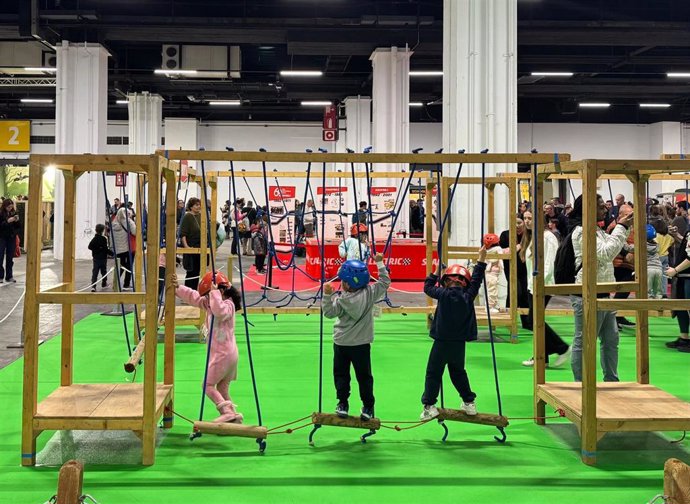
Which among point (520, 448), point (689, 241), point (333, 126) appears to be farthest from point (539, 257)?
point (333, 126)

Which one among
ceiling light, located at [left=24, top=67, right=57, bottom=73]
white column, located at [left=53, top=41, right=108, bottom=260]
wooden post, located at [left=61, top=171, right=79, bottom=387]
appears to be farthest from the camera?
ceiling light, located at [left=24, top=67, right=57, bottom=73]

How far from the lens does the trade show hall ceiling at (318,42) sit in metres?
17.4

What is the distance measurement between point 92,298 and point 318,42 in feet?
48.2

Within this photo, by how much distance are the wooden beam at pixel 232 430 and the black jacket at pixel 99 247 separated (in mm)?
8351

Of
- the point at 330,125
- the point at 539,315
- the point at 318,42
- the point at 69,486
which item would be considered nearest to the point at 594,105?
the point at 330,125

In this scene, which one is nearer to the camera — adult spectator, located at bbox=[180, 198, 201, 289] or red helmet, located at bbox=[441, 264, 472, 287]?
red helmet, located at bbox=[441, 264, 472, 287]

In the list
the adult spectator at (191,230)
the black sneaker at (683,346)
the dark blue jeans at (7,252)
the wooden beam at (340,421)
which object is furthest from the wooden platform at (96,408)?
the dark blue jeans at (7,252)

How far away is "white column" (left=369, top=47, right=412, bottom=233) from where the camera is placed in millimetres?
19453

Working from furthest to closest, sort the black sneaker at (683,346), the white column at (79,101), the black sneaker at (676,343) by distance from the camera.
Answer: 1. the white column at (79,101)
2. the black sneaker at (676,343)
3. the black sneaker at (683,346)

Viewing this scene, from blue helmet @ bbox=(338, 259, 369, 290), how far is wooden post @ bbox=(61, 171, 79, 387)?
2081 millimetres

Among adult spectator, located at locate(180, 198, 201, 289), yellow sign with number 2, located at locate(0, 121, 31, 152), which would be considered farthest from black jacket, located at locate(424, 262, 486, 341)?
yellow sign with number 2, located at locate(0, 121, 31, 152)

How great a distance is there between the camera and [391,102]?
64.5 feet

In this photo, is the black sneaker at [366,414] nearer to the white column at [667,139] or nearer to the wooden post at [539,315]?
the wooden post at [539,315]

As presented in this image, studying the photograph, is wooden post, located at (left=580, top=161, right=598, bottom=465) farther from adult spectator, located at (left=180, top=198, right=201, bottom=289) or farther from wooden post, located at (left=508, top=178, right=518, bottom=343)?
adult spectator, located at (left=180, top=198, right=201, bottom=289)
